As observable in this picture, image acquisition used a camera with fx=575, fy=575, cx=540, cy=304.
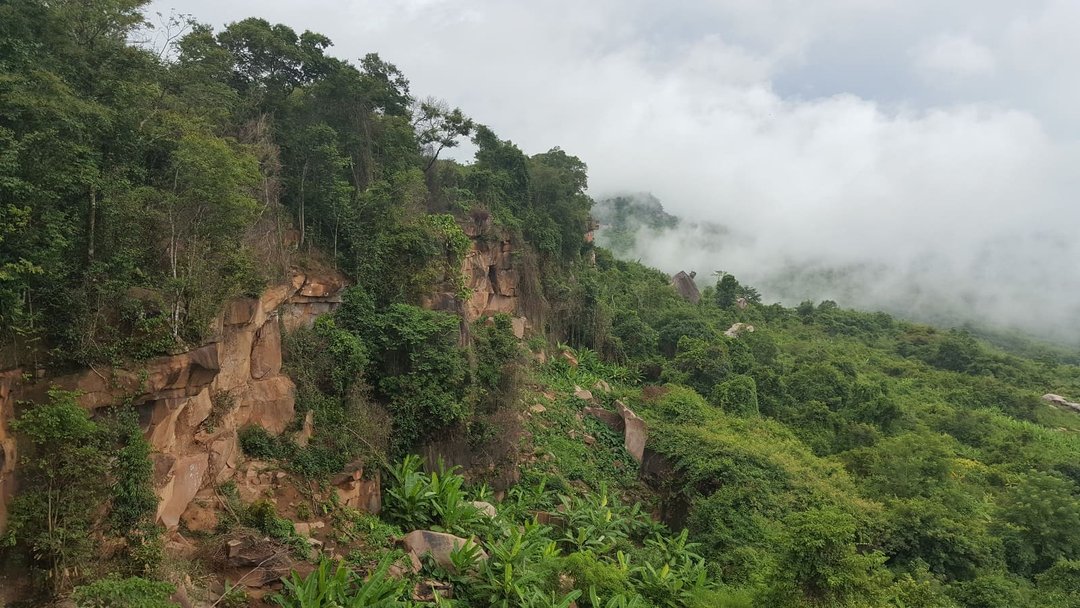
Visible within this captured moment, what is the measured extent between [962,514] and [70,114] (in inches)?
944

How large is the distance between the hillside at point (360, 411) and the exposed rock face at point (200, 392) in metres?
0.05

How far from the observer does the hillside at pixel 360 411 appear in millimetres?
9023

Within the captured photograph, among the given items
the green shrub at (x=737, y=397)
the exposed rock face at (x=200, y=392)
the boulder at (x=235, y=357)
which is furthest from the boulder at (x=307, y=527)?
the green shrub at (x=737, y=397)

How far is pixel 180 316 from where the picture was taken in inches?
421

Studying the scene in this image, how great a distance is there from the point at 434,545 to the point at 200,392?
5947 millimetres

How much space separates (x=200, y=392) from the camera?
447 inches

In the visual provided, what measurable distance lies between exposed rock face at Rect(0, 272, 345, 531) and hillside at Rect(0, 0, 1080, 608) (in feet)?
0.17

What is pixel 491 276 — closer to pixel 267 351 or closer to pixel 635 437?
pixel 635 437

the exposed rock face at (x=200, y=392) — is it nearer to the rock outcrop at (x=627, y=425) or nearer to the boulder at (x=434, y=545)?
the boulder at (x=434, y=545)

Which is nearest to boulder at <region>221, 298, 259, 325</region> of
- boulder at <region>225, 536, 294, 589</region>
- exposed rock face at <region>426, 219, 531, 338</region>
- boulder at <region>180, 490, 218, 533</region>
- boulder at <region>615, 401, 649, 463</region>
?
boulder at <region>180, 490, 218, 533</region>

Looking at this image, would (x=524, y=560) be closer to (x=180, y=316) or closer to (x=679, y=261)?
(x=180, y=316)

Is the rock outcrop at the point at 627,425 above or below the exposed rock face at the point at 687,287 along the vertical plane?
below

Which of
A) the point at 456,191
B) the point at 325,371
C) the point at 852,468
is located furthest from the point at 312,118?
the point at 852,468

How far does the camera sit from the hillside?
9023 millimetres
